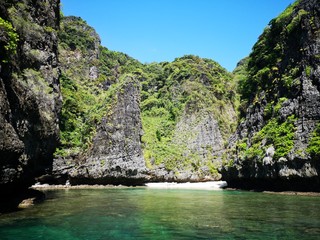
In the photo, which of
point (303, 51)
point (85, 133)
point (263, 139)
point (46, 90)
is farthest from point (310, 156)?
point (85, 133)

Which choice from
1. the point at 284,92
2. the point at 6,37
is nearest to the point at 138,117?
the point at 284,92

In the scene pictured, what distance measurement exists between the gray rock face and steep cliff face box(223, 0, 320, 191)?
19205 millimetres

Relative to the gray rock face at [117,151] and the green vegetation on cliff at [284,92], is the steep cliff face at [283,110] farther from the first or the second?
the gray rock face at [117,151]

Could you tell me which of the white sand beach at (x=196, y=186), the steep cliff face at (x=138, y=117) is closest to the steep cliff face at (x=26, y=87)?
the steep cliff face at (x=138, y=117)

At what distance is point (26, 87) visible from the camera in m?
21.1

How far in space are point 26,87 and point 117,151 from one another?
39304 millimetres

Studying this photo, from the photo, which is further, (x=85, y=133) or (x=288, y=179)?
(x=85, y=133)

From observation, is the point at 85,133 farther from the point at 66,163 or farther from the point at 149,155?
the point at 149,155

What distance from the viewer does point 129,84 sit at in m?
68.8

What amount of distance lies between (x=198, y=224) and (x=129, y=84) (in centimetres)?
5567

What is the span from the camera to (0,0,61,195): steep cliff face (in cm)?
1706

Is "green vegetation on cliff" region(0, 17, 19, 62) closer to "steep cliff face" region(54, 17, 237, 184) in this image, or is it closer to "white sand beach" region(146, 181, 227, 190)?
"steep cliff face" region(54, 17, 237, 184)

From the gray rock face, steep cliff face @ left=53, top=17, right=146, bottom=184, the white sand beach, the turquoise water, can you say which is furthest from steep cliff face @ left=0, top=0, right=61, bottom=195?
the white sand beach

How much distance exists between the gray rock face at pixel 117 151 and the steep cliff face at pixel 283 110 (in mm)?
19205
